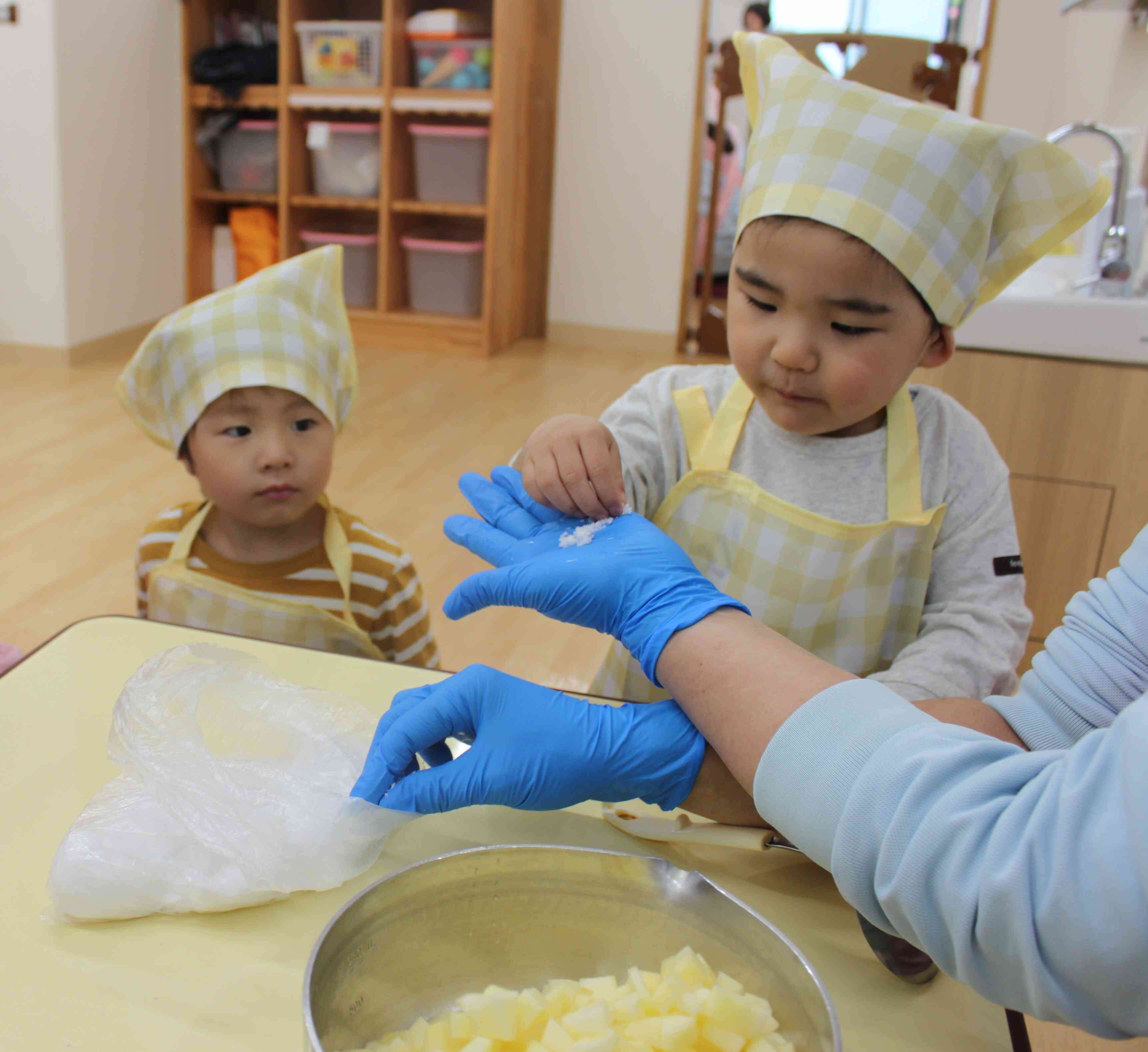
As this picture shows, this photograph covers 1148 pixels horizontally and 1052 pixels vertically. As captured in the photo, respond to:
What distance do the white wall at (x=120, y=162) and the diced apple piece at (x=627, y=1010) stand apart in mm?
3788

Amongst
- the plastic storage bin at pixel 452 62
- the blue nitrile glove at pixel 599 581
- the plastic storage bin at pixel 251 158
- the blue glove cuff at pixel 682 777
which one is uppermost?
the plastic storage bin at pixel 452 62

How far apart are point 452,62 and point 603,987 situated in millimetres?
4081

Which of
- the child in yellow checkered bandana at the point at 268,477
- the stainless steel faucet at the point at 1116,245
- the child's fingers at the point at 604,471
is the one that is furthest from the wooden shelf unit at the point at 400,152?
the child's fingers at the point at 604,471

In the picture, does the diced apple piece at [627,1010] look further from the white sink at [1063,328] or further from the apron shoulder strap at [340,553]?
the white sink at [1063,328]

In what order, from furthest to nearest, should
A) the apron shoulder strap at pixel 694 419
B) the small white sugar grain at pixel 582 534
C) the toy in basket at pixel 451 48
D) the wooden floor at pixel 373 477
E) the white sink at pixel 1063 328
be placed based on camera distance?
the toy in basket at pixel 451 48 < the wooden floor at pixel 373 477 < the white sink at pixel 1063 328 < the apron shoulder strap at pixel 694 419 < the small white sugar grain at pixel 582 534

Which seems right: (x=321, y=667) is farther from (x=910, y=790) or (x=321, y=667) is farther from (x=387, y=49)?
(x=387, y=49)

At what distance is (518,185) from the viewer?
4414mm

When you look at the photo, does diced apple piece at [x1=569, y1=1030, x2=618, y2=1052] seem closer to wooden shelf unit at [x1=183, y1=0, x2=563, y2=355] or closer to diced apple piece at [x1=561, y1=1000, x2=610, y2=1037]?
diced apple piece at [x1=561, y1=1000, x2=610, y2=1037]

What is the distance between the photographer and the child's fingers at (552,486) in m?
0.84

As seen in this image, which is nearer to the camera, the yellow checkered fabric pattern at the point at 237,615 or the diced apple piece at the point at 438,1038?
the diced apple piece at the point at 438,1038

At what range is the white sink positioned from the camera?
1827 mm

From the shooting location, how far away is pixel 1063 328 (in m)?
1.86

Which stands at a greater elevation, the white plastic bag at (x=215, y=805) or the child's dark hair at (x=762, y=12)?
the child's dark hair at (x=762, y=12)

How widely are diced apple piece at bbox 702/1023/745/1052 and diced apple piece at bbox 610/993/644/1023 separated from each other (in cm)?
3
